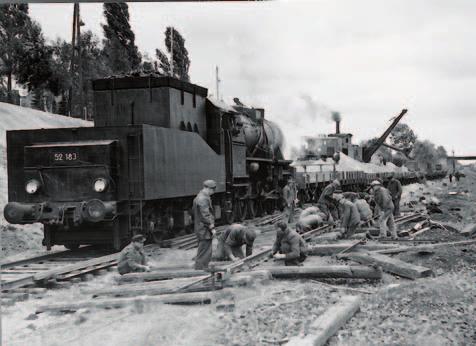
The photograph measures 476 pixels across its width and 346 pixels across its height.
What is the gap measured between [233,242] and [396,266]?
2619 millimetres

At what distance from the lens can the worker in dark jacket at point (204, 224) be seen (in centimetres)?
792

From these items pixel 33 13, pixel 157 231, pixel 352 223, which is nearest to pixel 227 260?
pixel 157 231

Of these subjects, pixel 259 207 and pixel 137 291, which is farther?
pixel 259 207

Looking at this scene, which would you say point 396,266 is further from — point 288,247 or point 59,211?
point 59,211

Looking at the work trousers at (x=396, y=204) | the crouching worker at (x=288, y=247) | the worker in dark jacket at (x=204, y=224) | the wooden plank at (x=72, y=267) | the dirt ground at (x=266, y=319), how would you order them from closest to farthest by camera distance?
1. the dirt ground at (x=266, y=319)
2. the wooden plank at (x=72, y=267)
3. the worker in dark jacket at (x=204, y=224)
4. the crouching worker at (x=288, y=247)
5. the work trousers at (x=396, y=204)

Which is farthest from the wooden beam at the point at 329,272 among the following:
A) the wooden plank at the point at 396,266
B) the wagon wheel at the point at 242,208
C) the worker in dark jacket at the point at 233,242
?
the wagon wheel at the point at 242,208

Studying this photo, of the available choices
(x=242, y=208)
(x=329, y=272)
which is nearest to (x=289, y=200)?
(x=242, y=208)

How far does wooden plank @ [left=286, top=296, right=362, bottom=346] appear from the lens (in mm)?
4820

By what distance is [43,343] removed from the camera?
16.4 feet

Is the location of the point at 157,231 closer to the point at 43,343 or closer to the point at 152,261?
the point at 152,261

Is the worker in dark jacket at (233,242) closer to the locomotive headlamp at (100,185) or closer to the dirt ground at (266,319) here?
the dirt ground at (266,319)

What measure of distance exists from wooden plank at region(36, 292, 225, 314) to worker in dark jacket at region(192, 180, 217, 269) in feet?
5.84

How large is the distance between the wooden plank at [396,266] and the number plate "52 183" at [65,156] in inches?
194

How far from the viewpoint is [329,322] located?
A: 5.15 metres
